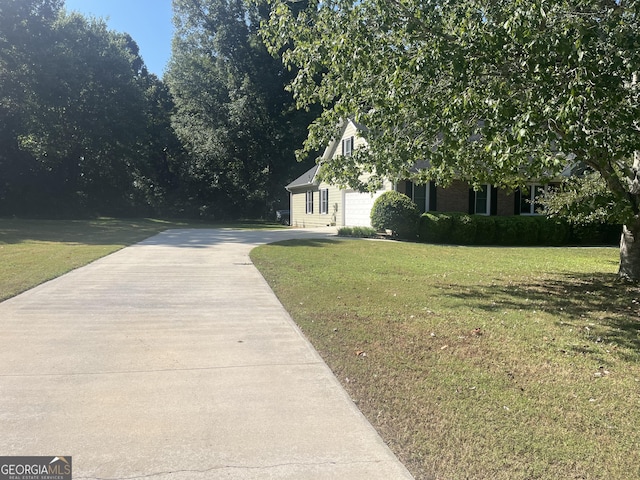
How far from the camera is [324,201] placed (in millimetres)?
26578

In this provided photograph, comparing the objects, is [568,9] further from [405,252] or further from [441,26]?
[405,252]

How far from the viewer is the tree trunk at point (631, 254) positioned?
9.20 metres

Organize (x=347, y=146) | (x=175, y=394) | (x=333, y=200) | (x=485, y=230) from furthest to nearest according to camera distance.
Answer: (x=333, y=200) → (x=347, y=146) → (x=485, y=230) → (x=175, y=394)

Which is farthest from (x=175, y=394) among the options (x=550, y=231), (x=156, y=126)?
(x=156, y=126)

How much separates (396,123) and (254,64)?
32759mm

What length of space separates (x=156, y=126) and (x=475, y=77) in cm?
3749

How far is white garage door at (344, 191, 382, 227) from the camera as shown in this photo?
21609 mm

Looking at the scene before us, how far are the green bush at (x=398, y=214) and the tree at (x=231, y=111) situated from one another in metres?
20.6

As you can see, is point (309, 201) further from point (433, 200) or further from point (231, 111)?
point (231, 111)

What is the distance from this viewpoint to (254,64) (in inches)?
1455

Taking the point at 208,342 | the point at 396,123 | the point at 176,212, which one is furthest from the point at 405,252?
the point at 176,212

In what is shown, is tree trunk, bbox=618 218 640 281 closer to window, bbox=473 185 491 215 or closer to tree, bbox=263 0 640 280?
tree, bbox=263 0 640 280

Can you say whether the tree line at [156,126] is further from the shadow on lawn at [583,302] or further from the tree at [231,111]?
the shadow on lawn at [583,302]

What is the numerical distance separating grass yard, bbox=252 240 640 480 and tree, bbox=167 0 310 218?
93.6 feet
